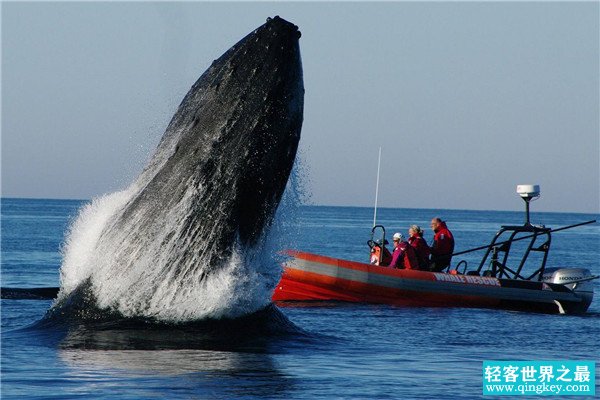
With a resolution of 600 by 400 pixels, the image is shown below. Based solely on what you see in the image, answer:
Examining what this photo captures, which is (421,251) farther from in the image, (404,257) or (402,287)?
(402,287)

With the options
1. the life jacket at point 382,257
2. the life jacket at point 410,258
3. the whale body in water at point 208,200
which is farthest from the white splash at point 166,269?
the life jacket at point 382,257

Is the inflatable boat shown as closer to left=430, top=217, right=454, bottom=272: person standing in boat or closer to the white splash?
left=430, top=217, right=454, bottom=272: person standing in boat

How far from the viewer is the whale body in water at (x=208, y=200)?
8.39 meters

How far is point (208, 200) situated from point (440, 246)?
1207 centimetres

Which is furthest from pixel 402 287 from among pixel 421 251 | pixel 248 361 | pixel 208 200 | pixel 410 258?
pixel 208 200

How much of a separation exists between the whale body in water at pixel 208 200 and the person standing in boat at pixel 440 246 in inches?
422

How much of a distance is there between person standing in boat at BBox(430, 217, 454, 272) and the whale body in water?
10713 mm

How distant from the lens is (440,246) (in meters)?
20.0

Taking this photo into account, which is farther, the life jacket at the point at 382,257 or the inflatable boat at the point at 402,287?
the life jacket at the point at 382,257

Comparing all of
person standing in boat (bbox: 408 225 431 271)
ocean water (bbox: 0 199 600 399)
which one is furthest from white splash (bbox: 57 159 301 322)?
person standing in boat (bbox: 408 225 431 271)

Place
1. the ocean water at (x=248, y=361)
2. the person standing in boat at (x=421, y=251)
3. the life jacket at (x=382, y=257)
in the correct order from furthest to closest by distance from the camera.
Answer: the life jacket at (x=382, y=257), the person standing in boat at (x=421, y=251), the ocean water at (x=248, y=361)

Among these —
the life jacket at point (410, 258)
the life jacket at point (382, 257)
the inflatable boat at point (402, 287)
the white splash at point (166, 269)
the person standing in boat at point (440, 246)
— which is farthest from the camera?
the life jacket at point (382, 257)

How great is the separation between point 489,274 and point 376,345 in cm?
962

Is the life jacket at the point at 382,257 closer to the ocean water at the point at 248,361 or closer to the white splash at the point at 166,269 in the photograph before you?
the ocean water at the point at 248,361
